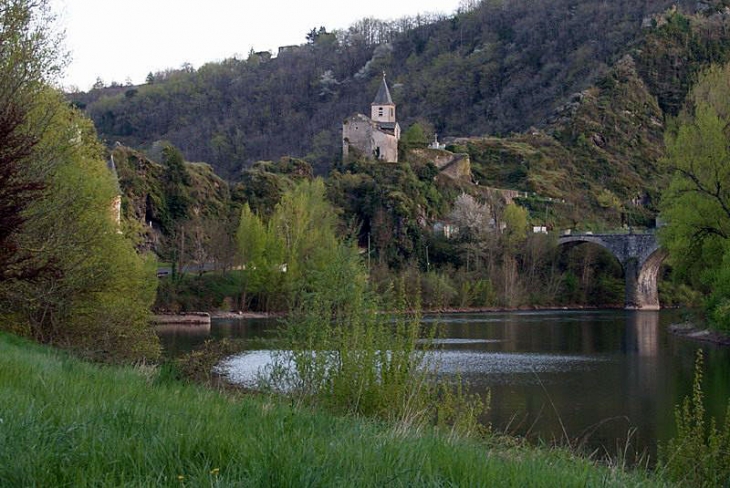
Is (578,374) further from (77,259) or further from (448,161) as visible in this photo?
(448,161)

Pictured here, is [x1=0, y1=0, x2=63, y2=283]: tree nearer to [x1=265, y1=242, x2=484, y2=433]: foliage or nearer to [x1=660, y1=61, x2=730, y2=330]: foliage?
[x1=265, y1=242, x2=484, y2=433]: foliage

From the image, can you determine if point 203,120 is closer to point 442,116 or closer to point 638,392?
point 442,116

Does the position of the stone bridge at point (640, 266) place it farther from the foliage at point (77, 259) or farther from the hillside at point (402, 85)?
the foliage at point (77, 259)

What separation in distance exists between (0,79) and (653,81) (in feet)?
361

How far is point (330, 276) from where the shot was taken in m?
11.1

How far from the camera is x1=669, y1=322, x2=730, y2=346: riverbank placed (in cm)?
3047

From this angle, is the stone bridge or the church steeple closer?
the stone bridge

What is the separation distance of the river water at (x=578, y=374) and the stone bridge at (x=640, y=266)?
86.9 ft

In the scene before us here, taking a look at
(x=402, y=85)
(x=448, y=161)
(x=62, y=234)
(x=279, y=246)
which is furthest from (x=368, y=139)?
(x=402, y=85)

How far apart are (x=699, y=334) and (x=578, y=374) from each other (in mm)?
13044

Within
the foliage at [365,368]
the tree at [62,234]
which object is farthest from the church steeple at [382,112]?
the foliage at [365,368]

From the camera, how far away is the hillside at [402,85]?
12494 centimetres

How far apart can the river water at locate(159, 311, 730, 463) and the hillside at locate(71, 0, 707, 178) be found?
7493 cm

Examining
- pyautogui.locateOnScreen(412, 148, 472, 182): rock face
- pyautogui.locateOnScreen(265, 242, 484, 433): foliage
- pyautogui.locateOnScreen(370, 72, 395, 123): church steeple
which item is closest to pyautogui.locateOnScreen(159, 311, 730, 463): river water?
pyautogui.locateOnScreen(265, 242, 484, 433): foliage
